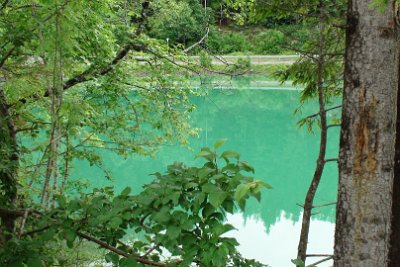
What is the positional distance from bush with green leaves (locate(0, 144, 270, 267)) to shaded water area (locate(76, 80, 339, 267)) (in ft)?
5.94

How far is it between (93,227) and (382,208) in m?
1.44

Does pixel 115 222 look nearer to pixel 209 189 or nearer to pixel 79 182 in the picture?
pixel 209 189

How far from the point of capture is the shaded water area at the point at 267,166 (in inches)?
411

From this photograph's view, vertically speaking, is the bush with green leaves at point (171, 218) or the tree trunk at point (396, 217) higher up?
the tree trunk at point (396, 217)

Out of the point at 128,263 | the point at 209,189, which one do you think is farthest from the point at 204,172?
the point at 128,263

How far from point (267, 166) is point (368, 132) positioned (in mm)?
13493

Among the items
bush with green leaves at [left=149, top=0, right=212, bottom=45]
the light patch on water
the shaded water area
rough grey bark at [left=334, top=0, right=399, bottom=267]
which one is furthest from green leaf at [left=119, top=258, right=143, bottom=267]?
the light patch on water

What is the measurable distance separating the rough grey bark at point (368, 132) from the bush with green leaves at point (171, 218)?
0.58 meters

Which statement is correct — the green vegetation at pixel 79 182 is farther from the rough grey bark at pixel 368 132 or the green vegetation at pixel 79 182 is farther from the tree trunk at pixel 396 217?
the tree trunk at pixel 396 217

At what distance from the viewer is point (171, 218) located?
8.10 ft

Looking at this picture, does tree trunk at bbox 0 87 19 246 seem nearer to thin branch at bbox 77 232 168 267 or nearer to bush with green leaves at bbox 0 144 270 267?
bush with green leaves at bbox 0 144 270 267

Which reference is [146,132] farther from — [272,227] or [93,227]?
[272,227]

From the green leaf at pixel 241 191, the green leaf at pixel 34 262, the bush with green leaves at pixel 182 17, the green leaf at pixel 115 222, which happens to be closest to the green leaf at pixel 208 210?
the green leaf at pixel 241 191

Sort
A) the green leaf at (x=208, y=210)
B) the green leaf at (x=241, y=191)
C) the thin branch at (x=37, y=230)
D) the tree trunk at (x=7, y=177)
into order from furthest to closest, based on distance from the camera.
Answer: the tree trunk at (x=7, y=177)
the thin branch at (x=37, y=230)
the green leaf at (x=208, y=210)
the green leaf at (x=241, y=191)
